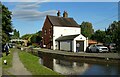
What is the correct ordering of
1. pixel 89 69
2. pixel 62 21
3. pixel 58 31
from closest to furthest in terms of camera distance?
1. pixel 89 69
2. pixel 58 31
3. pixel 62 21

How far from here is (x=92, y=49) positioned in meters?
44.8

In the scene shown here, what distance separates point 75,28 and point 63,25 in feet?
13.7

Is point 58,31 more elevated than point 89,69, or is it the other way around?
point 58,31

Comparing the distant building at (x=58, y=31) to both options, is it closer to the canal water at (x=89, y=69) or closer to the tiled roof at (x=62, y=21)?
the tiled roof at (x=62, y=21)

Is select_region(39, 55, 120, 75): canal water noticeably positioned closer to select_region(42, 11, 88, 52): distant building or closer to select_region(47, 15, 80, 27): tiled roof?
select_region(42, 11, 88, 52): distant building

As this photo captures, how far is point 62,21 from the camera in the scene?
68875 mm

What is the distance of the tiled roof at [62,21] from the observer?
6670 centimetres

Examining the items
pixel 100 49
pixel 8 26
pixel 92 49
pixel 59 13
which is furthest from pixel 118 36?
pixel 59 13

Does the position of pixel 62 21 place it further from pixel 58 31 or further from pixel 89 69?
pixel 89 69

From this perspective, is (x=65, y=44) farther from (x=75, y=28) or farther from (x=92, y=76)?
(x=92, y=76)

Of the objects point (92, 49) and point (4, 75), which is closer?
point (4, 75)

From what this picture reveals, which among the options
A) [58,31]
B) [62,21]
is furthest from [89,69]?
[62,21]

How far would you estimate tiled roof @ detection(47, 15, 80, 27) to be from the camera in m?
66.7

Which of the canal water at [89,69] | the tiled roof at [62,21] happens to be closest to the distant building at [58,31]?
the tiled roof at [62,21]
